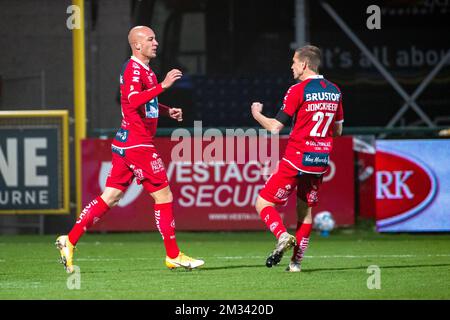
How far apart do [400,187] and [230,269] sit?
5.10m

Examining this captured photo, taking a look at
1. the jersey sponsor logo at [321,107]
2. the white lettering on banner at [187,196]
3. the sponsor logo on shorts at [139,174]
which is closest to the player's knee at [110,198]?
the sponsor logo on shorts at [139,174]

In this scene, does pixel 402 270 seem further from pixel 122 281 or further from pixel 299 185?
pixel 122 281

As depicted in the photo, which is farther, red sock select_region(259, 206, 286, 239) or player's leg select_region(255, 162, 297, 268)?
player's leg select_region(255, 162, 297, 268)

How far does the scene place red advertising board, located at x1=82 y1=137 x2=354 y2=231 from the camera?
48.7ft

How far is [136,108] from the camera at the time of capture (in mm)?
9773

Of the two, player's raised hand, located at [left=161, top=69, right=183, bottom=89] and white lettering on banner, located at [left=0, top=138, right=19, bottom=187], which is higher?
player's raised hand, located at [left=161, top=69, right=183, bottom=89]

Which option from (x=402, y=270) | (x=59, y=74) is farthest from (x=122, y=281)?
(x=59, y=74)

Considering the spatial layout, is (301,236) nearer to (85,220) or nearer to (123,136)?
(123,136)

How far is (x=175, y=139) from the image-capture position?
49.2 ft

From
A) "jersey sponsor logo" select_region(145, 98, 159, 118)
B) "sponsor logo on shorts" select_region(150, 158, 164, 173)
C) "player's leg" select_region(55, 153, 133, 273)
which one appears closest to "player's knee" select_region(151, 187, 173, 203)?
"sponsor logo on shorts" select_region(150, 158, 164, 173)

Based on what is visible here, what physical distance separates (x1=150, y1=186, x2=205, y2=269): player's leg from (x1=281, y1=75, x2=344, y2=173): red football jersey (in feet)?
3.97

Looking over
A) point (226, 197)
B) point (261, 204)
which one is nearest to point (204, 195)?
point (226, 197)

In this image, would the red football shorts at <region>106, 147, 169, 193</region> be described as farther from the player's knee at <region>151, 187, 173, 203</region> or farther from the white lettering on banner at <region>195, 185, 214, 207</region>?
the white lettering on banner at <region>195, 185, 214, 207</region>

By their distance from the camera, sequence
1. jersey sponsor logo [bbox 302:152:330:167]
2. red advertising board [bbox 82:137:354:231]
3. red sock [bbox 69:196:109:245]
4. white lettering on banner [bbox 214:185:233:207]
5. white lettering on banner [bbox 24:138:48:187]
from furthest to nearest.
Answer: white lettering on banner [bbox 24:138:48:187] → white lettering on banner [bbox 214:185:233:207] → red advertising board [bbox 82:137:354:231] → red sock [bbox 69:196:109:245] → jersey sponsor logo [bbox 302:152:330:167]
